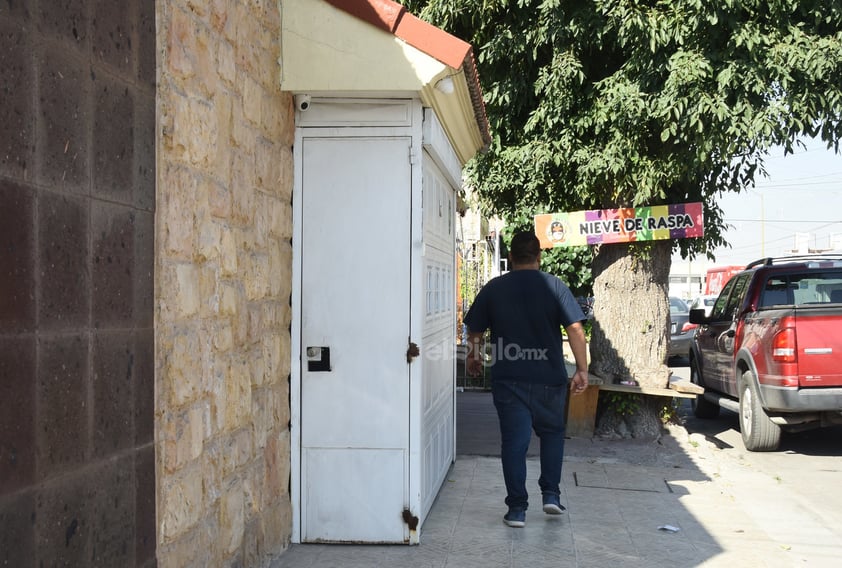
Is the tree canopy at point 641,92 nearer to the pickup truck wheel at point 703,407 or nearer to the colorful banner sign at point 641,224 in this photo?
the colorful banner sign at point 641,224

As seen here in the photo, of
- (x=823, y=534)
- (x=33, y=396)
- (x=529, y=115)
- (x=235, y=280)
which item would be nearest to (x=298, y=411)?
(x=235, y=280)

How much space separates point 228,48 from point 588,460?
5.91m

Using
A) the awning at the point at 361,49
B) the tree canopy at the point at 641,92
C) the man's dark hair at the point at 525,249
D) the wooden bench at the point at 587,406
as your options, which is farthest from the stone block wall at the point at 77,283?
the wooden bench at the point at 587,406

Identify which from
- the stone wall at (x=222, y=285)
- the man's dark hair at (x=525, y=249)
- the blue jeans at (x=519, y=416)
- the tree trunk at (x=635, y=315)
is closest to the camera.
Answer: the stone wall at (x=222, y=285)

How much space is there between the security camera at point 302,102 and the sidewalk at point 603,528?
268 cm

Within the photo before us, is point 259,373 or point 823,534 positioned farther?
point 823,534

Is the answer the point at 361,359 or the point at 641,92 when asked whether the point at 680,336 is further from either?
the point at 361,359

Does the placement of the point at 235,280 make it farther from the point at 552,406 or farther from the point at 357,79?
the point at 552,406

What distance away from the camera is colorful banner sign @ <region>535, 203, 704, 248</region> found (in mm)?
10055

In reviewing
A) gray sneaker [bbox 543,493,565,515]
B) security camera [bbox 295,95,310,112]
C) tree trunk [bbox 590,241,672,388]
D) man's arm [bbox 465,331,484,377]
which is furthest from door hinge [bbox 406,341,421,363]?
tree trunk [bbox 590,241,672,388]

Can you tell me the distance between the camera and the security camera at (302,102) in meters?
5.75

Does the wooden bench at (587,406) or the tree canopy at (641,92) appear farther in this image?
the wooden bench at (587,406)

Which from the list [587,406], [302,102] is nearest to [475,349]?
[302,102]

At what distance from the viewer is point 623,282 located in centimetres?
1048
